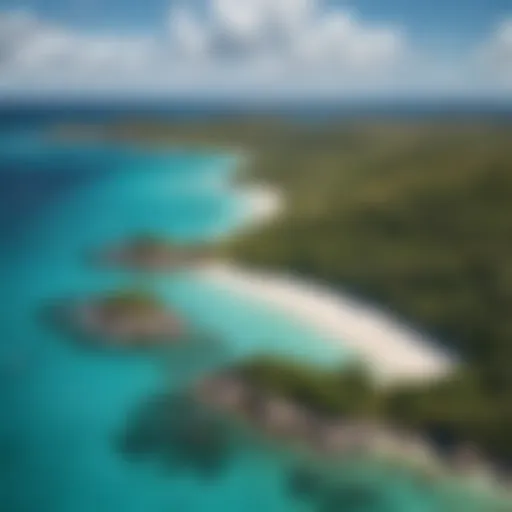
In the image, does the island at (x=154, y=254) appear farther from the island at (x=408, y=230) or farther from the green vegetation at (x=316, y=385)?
the green vegetation at (x=316, y=385)

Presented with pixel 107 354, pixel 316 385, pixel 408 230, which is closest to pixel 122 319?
pixel 107 354

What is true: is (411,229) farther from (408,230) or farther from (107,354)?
(107,354)

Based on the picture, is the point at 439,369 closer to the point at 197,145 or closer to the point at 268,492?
the point at 268,492

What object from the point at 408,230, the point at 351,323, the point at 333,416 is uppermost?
the point at 408,230

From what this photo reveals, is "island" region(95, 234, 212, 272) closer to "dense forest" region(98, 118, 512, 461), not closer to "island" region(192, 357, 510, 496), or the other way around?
"dense forest" region(98, 118, 512, 461)

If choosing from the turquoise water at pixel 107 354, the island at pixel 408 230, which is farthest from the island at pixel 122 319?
the island at pixel 408 230

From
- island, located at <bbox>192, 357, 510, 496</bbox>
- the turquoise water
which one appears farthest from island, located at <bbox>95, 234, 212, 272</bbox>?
island, located at <bbox>192, 357, 510, 496</bbox>
